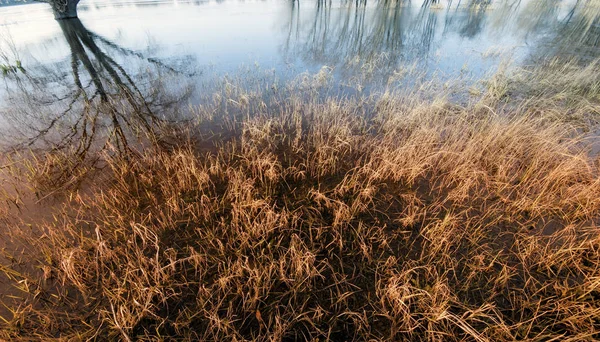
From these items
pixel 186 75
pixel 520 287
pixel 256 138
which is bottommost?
pixel 520 287

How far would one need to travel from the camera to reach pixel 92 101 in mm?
7660

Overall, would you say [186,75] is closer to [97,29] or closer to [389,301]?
[389,301]

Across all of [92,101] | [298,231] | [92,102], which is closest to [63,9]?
[92,101]

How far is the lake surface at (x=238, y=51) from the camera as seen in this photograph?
9039mm

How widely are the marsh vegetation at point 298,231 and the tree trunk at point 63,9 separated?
25850 millimetres

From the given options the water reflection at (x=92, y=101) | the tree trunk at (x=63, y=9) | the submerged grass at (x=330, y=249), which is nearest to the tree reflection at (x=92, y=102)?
the water reflection at (x=92, y=101)

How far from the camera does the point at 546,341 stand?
2309 mm

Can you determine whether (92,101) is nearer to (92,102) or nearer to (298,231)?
Answer: (92,102)

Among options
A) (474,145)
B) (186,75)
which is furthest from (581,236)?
(186,75)

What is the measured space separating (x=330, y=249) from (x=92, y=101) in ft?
29.7

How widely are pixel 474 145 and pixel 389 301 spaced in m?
3.95

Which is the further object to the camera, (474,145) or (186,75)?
(186,75)

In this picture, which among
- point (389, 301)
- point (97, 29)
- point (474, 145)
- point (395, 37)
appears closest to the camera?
point (389, 301)

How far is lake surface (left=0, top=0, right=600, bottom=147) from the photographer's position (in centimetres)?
904
